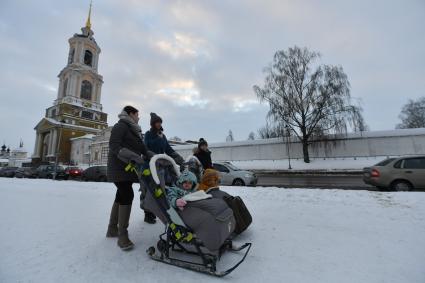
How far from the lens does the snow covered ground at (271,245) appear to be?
256 centimetres

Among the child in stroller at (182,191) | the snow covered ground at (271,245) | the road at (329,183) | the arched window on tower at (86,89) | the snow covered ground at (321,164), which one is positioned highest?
the arched window on tower at (86,89)

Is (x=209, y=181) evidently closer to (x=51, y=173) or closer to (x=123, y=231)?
(x=123, y=231)

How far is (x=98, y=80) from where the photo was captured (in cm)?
6712

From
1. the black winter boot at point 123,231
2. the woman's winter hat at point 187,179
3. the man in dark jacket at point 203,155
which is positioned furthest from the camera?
the man in dark jacket at point 203,155

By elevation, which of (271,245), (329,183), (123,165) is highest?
(123,165)

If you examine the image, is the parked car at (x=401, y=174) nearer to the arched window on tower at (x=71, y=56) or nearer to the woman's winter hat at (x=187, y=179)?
the woman's winter hat at (x=187, y=179)

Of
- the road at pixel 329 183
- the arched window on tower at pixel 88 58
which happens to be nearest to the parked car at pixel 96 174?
the road at pixel 329 183

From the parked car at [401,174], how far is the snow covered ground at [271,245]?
3358 mm

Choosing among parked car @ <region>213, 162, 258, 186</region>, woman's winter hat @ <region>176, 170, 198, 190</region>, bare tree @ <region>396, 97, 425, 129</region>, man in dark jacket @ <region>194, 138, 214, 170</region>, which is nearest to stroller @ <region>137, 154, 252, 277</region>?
woman's winter hat @ <region>176, 170, 198, 190</region>

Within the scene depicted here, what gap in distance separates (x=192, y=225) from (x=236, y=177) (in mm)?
10313

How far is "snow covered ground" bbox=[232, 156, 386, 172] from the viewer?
72.8 ft

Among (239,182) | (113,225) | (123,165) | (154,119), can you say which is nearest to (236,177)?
(239,182)

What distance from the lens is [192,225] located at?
8.63 ft

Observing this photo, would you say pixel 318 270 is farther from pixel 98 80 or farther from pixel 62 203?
pixel 98 80
